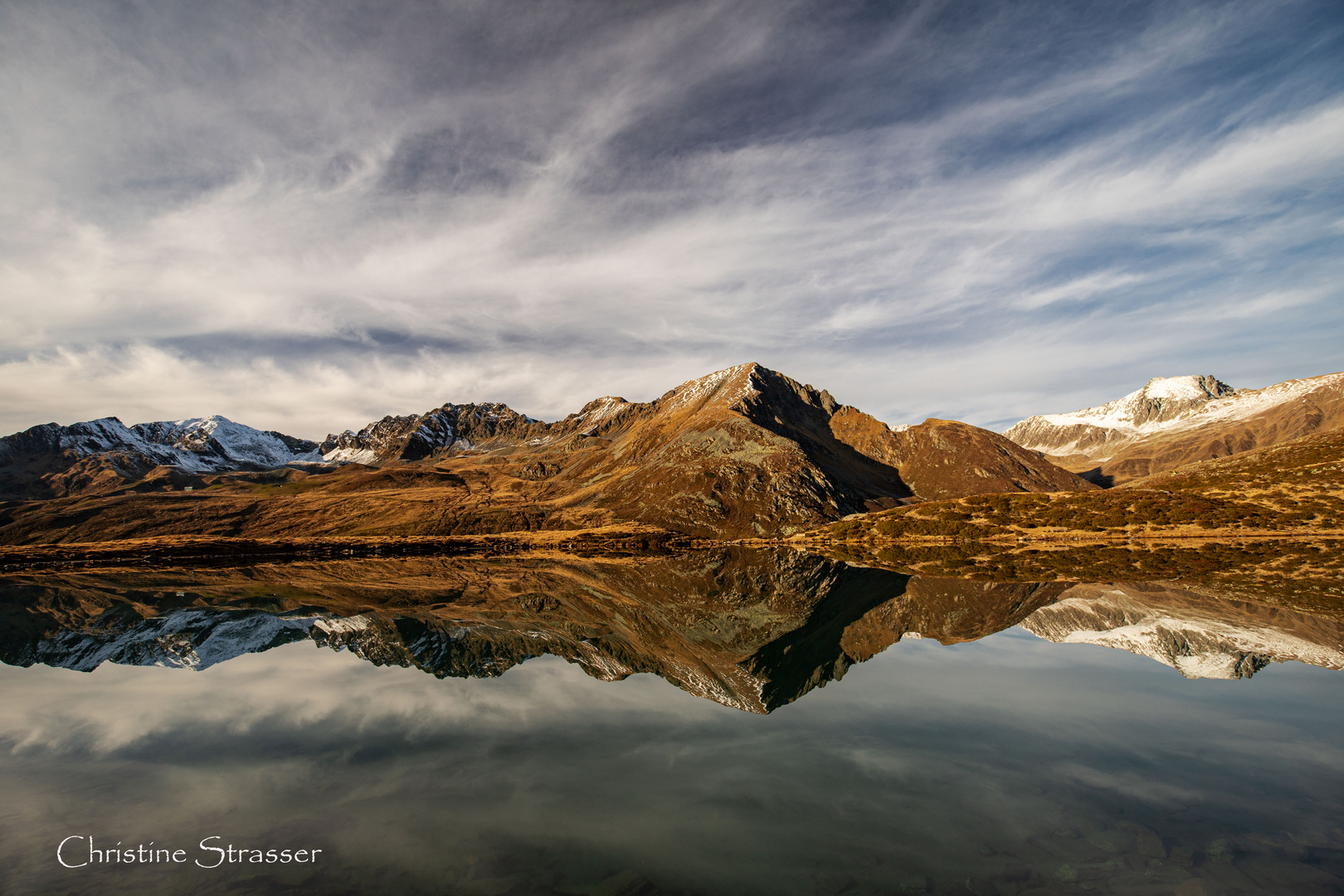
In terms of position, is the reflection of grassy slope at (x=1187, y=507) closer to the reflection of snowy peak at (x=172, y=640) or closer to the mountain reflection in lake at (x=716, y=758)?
the mountain reflection in lake at (x=716, y=758)

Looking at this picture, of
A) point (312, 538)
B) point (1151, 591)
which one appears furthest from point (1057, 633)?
point (312, 538)

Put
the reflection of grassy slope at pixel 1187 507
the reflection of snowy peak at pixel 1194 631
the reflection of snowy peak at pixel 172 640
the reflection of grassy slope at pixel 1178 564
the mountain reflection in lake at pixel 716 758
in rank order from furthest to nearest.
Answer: the reflection of grassy slope at pixel 1187 507 < the reflection of grassy slope at pixel 1178 564 < the reflection of snowy peak at pixel 172 640 < the reflection of snowy peak at pixel 1194 631 < the mountain reflection in lake at pixel 716 758

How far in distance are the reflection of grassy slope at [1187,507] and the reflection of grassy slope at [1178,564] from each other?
52.2 feet

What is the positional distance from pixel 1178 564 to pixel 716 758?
83.6 m

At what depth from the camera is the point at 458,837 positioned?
16.2m

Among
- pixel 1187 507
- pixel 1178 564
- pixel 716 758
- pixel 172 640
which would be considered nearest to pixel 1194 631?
pixel 716 758

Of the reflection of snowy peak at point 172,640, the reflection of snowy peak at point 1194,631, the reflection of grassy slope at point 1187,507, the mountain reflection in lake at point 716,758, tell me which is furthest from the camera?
the reflection of grassy slope at point 1187,507

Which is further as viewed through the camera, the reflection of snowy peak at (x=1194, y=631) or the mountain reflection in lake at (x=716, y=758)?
the reflection of snowy peak at (x=1194, y=631)

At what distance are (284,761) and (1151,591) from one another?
70.6m

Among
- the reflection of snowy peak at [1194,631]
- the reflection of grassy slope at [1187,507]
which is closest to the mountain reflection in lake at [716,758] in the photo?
the reflection of snowy peak at [1194,631]

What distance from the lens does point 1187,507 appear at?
396ft

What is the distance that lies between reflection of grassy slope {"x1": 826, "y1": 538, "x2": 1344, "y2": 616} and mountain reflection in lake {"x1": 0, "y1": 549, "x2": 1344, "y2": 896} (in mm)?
9384

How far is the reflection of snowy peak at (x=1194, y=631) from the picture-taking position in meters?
30.9

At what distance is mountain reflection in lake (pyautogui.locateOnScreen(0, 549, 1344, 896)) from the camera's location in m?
14.4
